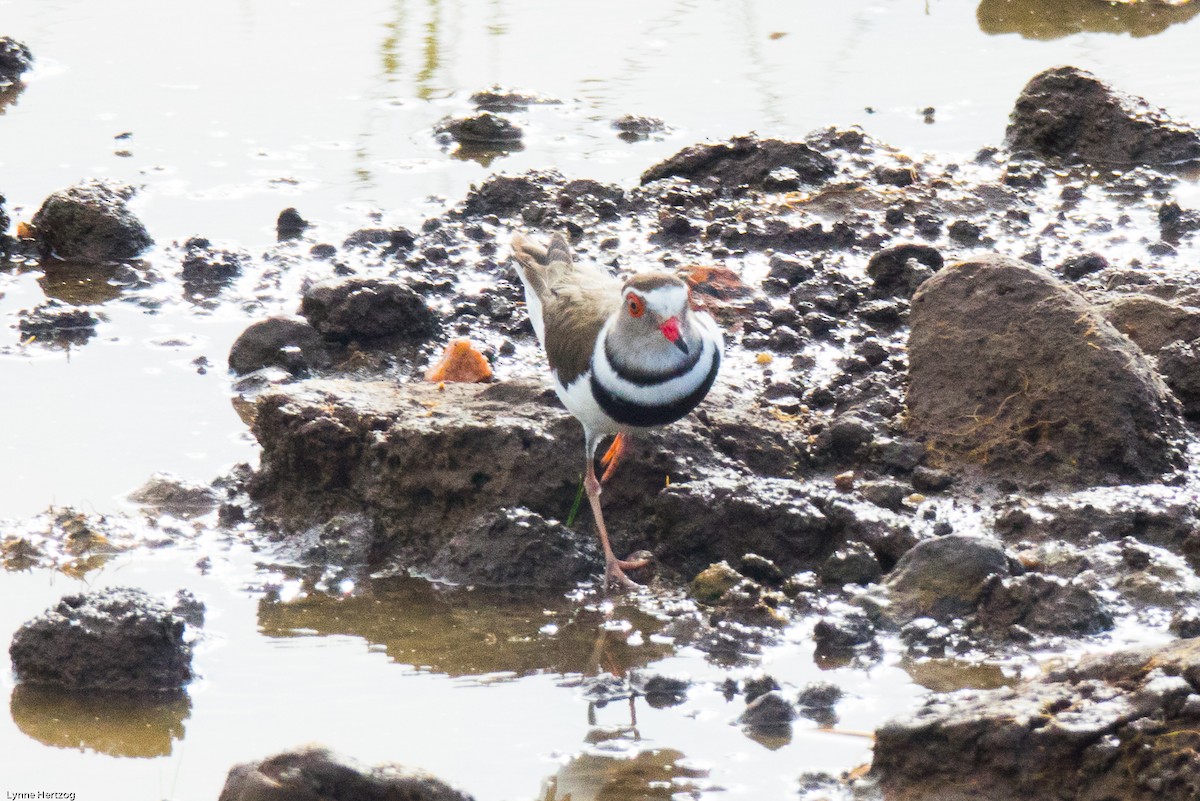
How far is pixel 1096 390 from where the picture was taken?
5875 millimetres

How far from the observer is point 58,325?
765cm

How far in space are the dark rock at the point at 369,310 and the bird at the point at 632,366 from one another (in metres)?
1.76

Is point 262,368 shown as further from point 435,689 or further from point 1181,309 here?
point 1181,309

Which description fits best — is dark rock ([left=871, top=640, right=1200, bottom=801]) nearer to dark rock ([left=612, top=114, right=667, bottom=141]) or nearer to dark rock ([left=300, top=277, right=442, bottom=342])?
dark rock ([left=300, top=277, right=442, bottom=342])

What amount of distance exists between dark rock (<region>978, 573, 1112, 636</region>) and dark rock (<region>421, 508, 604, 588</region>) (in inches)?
56.6

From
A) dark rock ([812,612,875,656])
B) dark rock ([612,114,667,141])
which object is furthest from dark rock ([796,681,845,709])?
dark rock ([612,114,667,141])

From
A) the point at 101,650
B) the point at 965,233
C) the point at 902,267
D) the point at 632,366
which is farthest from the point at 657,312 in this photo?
the point at 965,233

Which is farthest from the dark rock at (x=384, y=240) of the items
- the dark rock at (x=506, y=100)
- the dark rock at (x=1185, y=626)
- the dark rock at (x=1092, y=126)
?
the dark rock at (x=1185, y=626)

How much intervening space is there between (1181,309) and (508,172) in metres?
4.49

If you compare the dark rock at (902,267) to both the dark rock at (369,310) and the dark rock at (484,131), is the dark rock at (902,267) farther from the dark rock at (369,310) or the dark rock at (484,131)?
the dark rock at (484,131)

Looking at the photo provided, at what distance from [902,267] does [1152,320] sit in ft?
4.51

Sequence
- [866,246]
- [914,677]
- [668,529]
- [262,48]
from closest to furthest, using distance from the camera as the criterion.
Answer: [914,677] < [668,529] < [866,246] < [262,48]

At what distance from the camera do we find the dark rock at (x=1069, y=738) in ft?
11.7

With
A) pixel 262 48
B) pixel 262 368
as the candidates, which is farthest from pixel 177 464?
pixel 262 48
